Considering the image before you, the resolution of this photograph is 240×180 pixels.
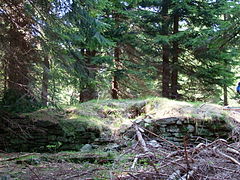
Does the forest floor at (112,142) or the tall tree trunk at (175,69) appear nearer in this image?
the forest floor at (112,142)

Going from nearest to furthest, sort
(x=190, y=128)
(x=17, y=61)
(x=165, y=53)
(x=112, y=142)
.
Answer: (x=17, y=61)
(x=112, y=142)
(x=190, y=128)
(x=165, y=53)

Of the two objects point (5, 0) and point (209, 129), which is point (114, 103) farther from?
point (5, 0)

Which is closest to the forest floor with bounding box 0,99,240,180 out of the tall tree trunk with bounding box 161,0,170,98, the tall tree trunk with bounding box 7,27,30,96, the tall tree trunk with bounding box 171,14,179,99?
the tall tree trunk with bounding box 7,27,30,96

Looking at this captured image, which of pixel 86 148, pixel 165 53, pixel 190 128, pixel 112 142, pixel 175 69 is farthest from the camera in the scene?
pixel 165 53

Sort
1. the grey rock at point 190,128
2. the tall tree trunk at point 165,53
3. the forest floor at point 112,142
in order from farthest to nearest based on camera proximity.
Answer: the tall tree trunk at point 165,53 < the grey rock at point 190,128 < the forest floor at point 112,142

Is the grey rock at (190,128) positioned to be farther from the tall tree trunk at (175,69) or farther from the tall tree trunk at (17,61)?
the tall tree trunk at (175,69)

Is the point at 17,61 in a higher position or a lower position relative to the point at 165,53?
lower

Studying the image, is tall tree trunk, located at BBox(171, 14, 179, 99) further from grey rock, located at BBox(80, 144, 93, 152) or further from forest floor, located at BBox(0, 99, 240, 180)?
grey rock, located at BBox(80, 144, 93, 152)

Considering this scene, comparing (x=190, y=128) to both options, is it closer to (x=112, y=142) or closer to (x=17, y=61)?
(x=112, y=142)

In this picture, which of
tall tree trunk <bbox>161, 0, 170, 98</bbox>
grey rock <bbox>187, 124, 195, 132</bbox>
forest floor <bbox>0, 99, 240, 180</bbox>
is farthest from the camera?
tall tree trunk <bbox>161, 0, 170, 98</bbox>

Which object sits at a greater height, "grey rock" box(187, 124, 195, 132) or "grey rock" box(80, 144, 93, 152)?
"grey rock" box(187, 124, 195, 132)

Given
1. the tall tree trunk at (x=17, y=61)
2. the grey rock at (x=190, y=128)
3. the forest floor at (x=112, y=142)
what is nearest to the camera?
the forest floor at (x=112, y=142)

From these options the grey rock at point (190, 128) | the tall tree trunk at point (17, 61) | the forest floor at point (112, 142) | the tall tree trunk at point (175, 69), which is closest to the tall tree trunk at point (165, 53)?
the tall tree trunk at point (175, 69)

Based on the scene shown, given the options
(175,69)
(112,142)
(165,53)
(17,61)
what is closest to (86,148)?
(112,142)
